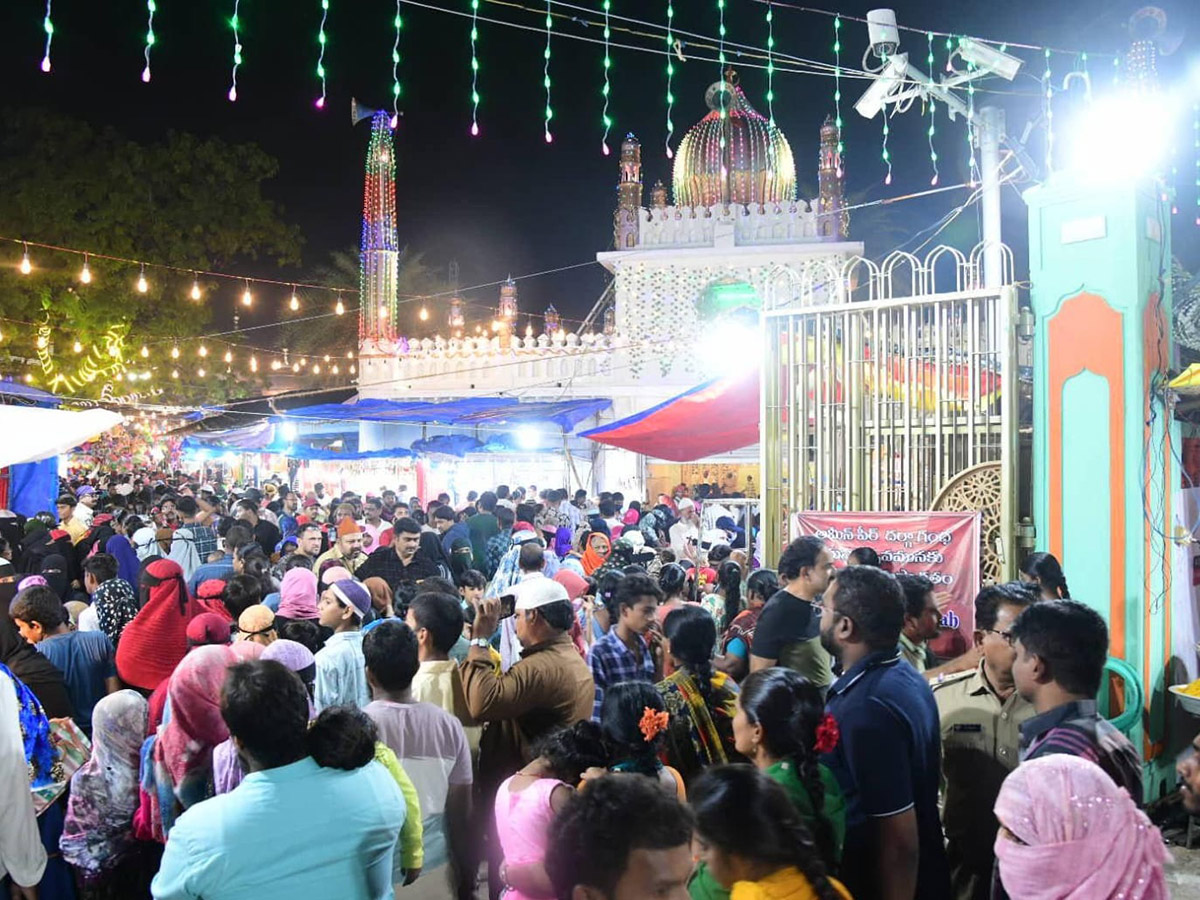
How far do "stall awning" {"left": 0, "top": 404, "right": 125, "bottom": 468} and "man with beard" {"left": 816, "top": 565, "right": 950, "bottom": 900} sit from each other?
20.7 ft

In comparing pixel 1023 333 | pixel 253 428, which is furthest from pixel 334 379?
pixel 1023 333

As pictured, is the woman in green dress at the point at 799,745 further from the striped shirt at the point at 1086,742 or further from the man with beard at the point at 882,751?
the striped shirt at the point at 1086,742

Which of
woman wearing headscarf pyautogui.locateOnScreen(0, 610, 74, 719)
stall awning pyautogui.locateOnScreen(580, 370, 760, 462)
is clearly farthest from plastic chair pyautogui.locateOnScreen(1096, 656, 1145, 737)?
woman wearing headscarf pyautogui.locateOnScreen(0, 610, 74, 719)

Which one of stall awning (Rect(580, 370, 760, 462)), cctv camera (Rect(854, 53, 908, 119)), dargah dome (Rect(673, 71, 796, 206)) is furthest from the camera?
dargah dome (Rect(673, 71, 796, 206))

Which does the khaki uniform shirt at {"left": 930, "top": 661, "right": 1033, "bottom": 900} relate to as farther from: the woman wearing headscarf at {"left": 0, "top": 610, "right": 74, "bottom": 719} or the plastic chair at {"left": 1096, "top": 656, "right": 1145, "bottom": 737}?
the woman wearing headscarf at {"left": 0, "top": 610, "right": 74, "bottom": 719}


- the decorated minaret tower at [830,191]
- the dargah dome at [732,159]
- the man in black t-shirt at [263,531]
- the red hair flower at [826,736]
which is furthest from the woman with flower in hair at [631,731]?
the dargah dome at [732,159]

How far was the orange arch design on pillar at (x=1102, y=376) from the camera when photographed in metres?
6.04

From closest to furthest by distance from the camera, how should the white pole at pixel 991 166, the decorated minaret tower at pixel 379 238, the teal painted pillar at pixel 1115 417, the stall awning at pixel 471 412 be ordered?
the teal painted pillar at pixel 1115 417, the white pole at pixel 991 166, the stall awning at pixel 471 412, the decorated minaret tower at pixel 379 238

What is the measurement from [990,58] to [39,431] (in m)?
8.82

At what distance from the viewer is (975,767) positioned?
353cm

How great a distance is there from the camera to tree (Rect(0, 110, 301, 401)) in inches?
733

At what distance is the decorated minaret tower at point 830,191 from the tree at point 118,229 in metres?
11.4

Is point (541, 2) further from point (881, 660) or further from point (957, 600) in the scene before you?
point (881, 660)

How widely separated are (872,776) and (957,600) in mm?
4394
